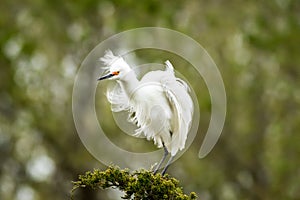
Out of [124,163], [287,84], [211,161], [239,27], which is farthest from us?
[211,161]

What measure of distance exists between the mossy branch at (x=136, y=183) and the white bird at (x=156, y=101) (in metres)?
0.73

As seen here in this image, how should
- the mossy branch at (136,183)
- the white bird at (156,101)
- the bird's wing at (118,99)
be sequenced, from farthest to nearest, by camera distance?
the bird's wing at (118,99), the white bird at (156,101), the mossy branch at (136,183)

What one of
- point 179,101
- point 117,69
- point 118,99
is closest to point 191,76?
point 118,99

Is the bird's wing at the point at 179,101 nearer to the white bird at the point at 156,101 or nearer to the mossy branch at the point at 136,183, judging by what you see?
the white bird at the point at 156,101

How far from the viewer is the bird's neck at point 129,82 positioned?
521 cm

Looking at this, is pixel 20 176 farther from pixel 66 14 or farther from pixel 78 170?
pixel 66 14

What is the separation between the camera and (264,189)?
15820 mm

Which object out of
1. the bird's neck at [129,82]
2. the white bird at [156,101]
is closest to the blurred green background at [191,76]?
the white bird at [156,101]

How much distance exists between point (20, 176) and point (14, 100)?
5.99ft

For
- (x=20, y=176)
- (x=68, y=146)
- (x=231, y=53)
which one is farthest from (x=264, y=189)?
(x=20, y=176)

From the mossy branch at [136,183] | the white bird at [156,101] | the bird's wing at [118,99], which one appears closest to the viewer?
the mossy branch at [136,183]

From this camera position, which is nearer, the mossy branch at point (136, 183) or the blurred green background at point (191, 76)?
the mossy branch at point (136, 183)

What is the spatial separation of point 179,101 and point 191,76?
9.42 meters

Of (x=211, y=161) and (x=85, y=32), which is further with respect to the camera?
(x=211, y=161)
